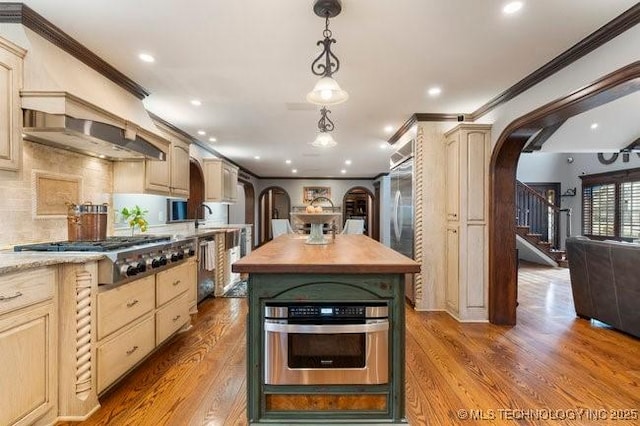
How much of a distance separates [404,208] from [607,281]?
2.40 metres

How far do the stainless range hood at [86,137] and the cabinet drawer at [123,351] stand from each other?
141 centimetres

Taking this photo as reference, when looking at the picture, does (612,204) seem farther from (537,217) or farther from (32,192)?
(32,192)

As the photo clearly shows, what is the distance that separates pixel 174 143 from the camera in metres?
4.04

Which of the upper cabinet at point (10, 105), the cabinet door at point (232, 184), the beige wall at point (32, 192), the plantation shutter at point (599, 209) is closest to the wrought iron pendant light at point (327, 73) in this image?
the upper cabinet at point (10, 105)

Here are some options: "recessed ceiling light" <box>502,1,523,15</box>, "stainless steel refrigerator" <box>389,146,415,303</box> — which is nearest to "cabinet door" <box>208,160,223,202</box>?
"stainless steel refrigerator" <box>389,146,415,303</box>

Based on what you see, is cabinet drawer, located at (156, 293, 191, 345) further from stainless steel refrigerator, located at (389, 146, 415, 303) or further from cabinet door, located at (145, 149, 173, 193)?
stainless steel refrigerator, located at (389, 146, 415, 303)

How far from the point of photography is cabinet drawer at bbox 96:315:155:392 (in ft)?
7.00

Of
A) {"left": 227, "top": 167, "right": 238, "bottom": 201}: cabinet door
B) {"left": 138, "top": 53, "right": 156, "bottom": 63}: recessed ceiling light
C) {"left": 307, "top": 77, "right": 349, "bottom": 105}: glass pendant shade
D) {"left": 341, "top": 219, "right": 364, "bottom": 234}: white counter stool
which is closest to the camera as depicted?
{"left": 307, "top": 77, "right": 349, "bottom": 105}: glass pendant shade

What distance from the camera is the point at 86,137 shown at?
7.77ft

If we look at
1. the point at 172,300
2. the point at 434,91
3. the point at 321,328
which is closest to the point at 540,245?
the point at 434,91

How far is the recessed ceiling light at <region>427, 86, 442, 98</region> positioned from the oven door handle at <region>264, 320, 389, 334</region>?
2.64 meters

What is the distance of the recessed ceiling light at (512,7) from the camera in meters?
2.02

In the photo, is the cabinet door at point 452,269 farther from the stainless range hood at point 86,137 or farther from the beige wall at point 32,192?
the beige wall at point 32,192

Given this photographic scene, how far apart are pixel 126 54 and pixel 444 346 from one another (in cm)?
377
